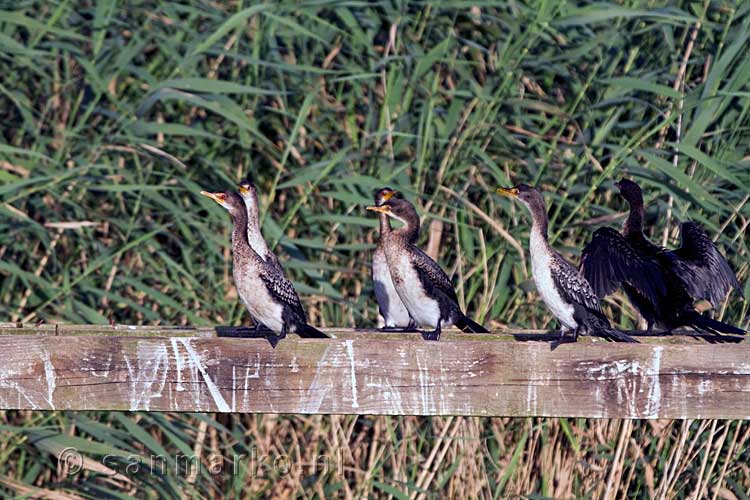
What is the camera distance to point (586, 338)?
391 cm

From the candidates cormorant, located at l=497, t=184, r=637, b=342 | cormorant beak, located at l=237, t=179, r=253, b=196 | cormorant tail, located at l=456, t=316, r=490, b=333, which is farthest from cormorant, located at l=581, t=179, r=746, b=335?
cormorant beak, located at l=237, t=179, r=253, b=196

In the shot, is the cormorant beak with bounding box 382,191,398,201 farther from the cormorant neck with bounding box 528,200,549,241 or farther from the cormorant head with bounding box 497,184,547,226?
the cormorant neck with bounding box 528,200,549,241

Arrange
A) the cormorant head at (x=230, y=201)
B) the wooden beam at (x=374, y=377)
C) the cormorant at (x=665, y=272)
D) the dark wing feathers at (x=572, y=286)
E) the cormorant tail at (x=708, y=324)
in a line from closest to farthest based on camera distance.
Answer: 1. the wooden beam at (x=374, y=377)
2. the cormorant tail at (x=708, y=324)
3. the dark wing feathers at (x=572, y=286)
4. the cormorant at (x=665, y=272)
5. the cormorant head at (x=230, y=201)

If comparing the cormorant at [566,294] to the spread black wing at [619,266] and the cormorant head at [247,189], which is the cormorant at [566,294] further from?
the cormorant head at [247,189]

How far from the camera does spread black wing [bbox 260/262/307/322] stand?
4.53 m

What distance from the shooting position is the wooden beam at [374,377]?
3330 mm

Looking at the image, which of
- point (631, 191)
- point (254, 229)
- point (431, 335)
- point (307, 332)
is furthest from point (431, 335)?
point (254, 229)

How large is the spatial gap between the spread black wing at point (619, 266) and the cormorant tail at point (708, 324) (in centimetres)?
13

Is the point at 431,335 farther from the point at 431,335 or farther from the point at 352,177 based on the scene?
the point at 352,177

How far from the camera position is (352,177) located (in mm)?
5242

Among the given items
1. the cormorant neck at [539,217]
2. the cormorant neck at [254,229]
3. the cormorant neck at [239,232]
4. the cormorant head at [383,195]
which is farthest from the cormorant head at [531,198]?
the cormorant neck at [254,229]

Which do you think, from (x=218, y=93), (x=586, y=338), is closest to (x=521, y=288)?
(x=586, y=338)

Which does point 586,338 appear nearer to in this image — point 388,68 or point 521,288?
point 521,288

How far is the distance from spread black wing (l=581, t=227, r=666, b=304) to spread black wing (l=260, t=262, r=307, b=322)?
3.76 ft
